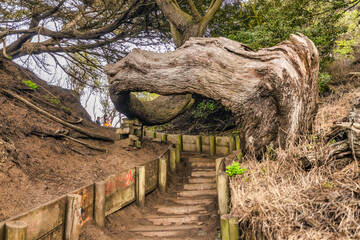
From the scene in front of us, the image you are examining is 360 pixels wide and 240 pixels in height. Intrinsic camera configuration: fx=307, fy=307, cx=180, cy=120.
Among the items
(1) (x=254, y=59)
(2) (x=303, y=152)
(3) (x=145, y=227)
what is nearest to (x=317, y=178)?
(2) (x=303, y=152)

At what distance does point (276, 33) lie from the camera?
815 cm

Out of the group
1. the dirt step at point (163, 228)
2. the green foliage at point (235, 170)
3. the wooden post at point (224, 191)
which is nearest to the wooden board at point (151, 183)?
the dirt step at point (163, 228)

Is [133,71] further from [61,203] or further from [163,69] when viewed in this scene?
[61,203]

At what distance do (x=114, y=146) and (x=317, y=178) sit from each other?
205 inches

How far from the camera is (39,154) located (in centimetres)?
554

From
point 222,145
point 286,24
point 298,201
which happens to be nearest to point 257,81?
point 298,201

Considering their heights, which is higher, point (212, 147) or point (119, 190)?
point (212, 147)

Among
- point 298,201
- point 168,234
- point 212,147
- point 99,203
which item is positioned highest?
point 212,147

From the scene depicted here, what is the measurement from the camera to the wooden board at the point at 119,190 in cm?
526

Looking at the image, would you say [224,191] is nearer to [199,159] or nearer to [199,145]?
[199,159]

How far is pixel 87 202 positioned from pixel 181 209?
2399 mm

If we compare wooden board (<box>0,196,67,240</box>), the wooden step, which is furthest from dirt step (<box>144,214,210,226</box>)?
wooden board (<box>0,196,67,240</box>)

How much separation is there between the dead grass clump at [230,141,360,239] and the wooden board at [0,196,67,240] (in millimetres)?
2267

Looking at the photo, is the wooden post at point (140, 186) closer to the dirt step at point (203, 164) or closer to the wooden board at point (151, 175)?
the wooden board at point (151, 175)
